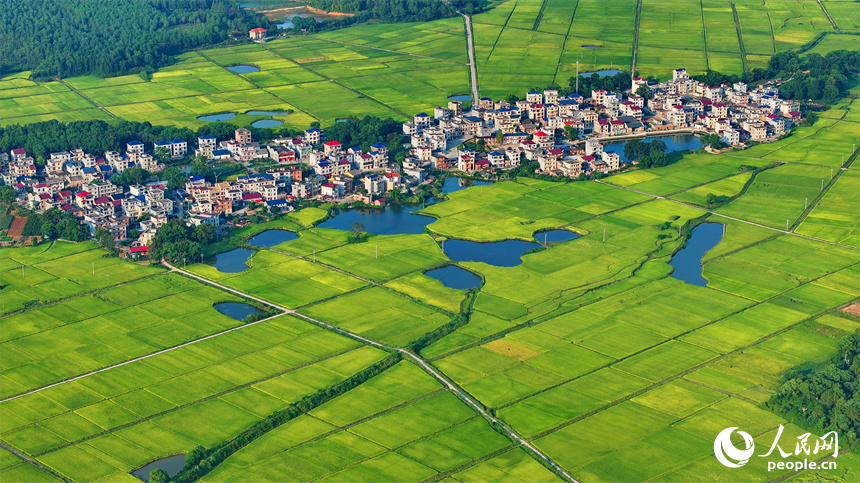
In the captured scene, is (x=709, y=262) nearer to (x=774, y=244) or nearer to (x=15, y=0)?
(x=774, y=244)

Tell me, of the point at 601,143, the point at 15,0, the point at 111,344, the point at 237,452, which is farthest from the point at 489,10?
the point at 237,452

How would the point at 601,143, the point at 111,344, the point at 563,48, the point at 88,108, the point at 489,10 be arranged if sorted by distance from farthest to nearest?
1. the point at 489,10
2. the point at 563,48
3. the point at 88,108
4. the point at 601,143
5. the point at 111,344

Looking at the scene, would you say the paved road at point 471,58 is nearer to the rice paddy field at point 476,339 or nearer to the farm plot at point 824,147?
the rice paddy field at point 476,339

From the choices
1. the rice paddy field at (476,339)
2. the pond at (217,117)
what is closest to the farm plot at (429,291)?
the rice paddy field at (476,339)

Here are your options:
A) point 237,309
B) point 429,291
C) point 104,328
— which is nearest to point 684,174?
point 429,291

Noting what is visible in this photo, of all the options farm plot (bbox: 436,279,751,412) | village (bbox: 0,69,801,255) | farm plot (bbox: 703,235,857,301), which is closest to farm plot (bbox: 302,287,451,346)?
farm plot (bbox: 436,279,751,412)

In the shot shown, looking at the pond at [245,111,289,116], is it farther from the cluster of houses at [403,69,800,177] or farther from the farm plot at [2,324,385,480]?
the farm plot at [2,324,385,480]
